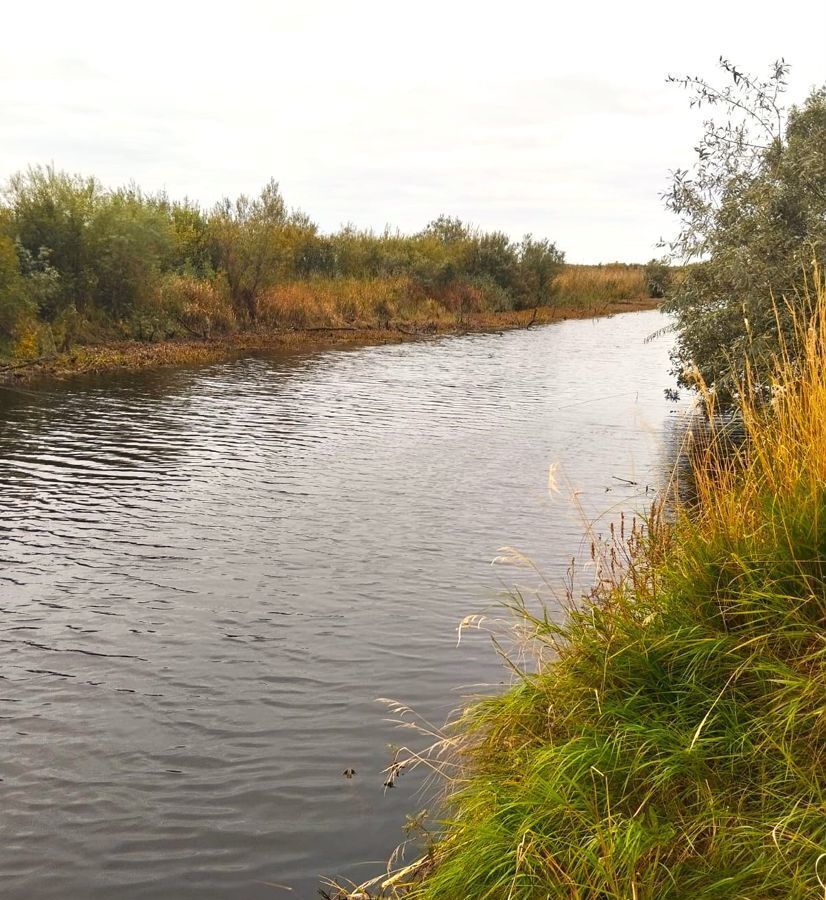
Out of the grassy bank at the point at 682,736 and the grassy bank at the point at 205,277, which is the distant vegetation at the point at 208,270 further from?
the grassy bank at the point at 682,736

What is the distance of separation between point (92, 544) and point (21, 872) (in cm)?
570

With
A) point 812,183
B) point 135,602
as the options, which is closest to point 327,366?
point 812,183

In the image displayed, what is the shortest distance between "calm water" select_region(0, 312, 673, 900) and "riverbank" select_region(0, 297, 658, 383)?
525 centimetres

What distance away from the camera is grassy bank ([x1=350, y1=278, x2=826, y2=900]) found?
10.5 feet

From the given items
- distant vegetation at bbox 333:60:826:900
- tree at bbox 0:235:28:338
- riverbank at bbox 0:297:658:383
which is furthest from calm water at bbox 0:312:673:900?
riverbank at bbox 0:297:658:383

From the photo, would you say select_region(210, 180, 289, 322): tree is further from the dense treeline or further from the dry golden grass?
the dry golden grass

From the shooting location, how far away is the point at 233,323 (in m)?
33.2

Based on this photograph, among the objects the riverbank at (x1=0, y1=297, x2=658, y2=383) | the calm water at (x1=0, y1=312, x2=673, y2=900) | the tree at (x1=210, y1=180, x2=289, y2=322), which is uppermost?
the tree at (x1=210, y1=180, x2=289, y2=322)

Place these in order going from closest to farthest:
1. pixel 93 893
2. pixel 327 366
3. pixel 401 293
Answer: pixel 93 893, pixel 327 366, pixel 401 293

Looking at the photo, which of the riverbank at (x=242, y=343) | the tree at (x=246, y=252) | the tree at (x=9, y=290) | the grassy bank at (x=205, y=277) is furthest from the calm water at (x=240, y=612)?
the tree at (x=246, y=252)

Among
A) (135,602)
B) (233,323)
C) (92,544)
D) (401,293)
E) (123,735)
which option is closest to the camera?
(123,735)

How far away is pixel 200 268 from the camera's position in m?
34.8

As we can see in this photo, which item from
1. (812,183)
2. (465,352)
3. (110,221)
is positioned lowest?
(465,352)

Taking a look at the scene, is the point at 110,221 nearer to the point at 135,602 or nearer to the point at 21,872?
the point at 135,602
